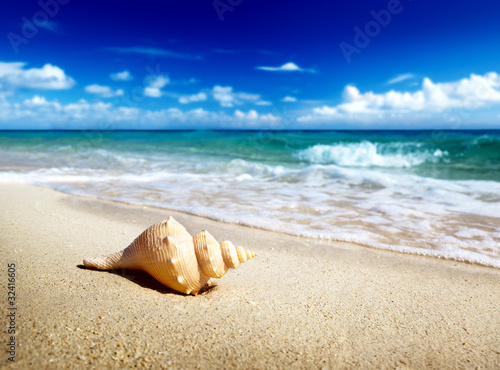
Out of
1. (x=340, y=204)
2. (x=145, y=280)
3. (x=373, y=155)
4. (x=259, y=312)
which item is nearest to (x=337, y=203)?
(x=340, y=204)

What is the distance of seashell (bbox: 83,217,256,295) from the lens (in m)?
2.14

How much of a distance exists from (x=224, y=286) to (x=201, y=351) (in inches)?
34.8

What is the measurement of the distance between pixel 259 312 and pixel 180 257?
609 millimetres

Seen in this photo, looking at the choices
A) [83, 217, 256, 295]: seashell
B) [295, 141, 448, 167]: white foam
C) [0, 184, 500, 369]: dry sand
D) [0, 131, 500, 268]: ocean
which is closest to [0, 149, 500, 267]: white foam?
[0, 131, 500, 268]: ocean

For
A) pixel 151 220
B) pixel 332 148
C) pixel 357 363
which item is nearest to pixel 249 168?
pixel 151 220

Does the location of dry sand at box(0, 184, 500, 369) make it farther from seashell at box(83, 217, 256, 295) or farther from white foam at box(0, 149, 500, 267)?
white foam at box(0, 149, 500, 267)

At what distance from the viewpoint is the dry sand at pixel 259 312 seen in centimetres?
164

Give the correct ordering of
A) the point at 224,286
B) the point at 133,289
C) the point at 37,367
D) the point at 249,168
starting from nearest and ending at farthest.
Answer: the point at 37,367
the point at 133,289
the point at 224,286
the point at 249,168

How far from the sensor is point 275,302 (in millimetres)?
2326

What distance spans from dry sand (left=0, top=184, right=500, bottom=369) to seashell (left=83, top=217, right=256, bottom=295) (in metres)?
0.12

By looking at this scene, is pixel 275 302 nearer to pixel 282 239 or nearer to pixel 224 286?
pixel 224 286

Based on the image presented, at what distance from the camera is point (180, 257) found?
214 centimetres

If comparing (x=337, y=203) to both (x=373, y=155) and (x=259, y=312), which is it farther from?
(x=373, y=155)

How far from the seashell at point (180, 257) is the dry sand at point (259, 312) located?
124 millimetres
